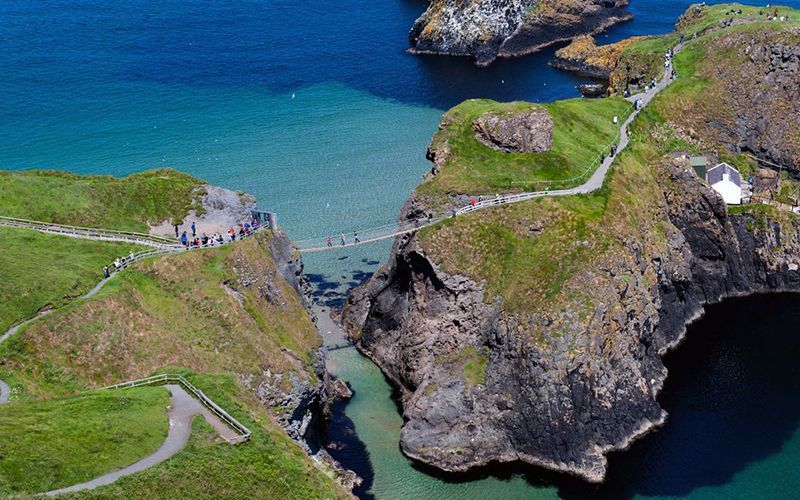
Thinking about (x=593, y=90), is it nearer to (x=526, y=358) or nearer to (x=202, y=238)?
(x=526, y=358)

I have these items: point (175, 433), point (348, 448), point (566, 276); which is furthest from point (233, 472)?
point (566, 276)

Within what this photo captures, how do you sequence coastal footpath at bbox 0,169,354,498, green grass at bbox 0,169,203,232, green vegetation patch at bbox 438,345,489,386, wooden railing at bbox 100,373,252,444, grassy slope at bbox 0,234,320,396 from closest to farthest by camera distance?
1. coastal footpath at bbox 0,169,354,498
2. wooden railing at bbox 100,373,252,444
3. grassy slope at bbox 0,234,320,396
4. green vegetation patch at bbox 438,345,489,386
5. green grass at bbox 0,169,203,232

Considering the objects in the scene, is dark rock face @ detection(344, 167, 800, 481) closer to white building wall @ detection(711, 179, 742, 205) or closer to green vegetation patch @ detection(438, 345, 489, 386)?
green vegetation patch @ detection(438, 345, 489, 386)

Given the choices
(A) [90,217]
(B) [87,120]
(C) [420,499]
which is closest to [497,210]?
(C) [420,499]

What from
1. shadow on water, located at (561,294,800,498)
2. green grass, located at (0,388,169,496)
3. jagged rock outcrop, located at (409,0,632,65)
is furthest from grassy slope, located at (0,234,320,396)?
jagged rock outcrop, located at (409,0,632,65)

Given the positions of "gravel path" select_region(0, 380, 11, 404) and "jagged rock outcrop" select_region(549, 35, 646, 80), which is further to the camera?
"jagged rock outcrop" select_region(549, 35, 646, 80)

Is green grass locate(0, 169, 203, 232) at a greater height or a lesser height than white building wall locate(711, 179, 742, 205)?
greater
